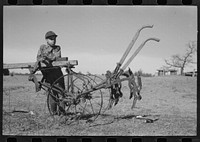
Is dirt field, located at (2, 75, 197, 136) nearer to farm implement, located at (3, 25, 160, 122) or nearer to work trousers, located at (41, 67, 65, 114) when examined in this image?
work trousers, located at (41, 67, 65, 114)

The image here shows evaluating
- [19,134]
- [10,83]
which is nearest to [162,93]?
[10,83]

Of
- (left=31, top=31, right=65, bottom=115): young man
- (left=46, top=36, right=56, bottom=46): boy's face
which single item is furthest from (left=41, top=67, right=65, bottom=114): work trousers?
(left=46, top=36, right=56, bottom=46): boy's face

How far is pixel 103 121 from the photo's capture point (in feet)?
25.4

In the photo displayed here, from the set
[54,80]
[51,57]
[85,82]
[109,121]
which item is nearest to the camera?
[85,82]

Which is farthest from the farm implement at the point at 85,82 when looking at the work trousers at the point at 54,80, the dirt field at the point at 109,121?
the dirt field at the point at 109,121

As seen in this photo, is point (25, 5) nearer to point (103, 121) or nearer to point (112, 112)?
point (103, 121)

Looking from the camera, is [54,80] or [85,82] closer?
[85,82]

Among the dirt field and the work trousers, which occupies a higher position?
the work trousers

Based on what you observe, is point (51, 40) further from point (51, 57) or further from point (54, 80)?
point (54, 80)

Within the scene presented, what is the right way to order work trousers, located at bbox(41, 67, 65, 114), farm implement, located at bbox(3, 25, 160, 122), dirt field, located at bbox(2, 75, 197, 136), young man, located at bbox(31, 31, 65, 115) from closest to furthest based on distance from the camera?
dirt field, located at bbox(2, 75, 197, 136)
farm implement, located at bbox(3, 25, 160, 122)
young man, located at bbox(31, 31, 65, 115)
work trousers, located at bbox(41, 67, 65, 114)

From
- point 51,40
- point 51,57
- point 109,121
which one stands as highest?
point 51,40

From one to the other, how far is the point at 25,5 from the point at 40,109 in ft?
12.7

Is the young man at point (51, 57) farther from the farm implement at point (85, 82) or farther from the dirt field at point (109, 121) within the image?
the dirt field at point (109, 121)

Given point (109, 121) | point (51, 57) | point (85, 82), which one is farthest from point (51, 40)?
point (109, 121)
